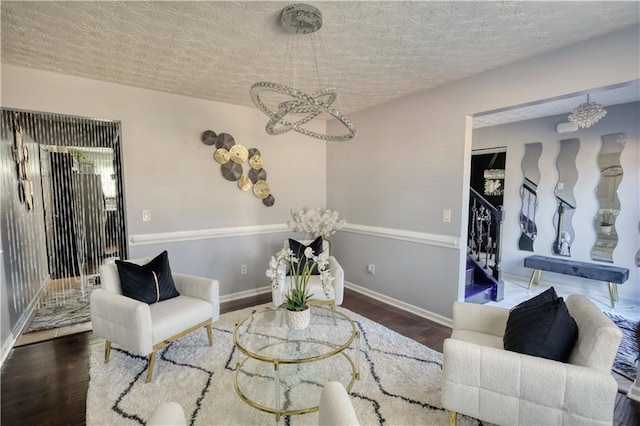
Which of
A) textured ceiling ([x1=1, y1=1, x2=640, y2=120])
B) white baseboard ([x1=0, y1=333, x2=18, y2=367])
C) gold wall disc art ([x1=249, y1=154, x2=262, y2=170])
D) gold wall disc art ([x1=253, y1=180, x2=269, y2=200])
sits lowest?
white baseboard ([x1=0, y1=333, x2=18, y2=367])

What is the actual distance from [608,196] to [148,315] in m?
5.67

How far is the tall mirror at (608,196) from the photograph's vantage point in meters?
3.92

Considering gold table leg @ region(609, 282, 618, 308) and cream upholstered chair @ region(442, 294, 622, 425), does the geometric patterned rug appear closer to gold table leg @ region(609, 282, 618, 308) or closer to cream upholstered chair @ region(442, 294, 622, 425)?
gold table leg @ region(609, 282, 618, 308)

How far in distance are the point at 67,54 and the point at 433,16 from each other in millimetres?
2837

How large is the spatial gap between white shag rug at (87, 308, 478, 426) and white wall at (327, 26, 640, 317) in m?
0.98

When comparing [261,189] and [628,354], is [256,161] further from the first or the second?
[628,354]

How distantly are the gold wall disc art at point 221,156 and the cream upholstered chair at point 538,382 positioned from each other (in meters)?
3.17

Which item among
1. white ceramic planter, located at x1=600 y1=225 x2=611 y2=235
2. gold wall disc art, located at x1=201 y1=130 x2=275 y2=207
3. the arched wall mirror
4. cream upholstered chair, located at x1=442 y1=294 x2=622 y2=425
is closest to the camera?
cream upholstered chair, located at x1=442 y1=294 x2=622 y2=425

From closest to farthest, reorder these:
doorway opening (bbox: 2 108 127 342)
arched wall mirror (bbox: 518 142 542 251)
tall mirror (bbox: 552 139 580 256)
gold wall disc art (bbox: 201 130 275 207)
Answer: doorway opening (bbox: 2 108 127 342) → gold wall disc art (bbox: 201 130 275 207) → tall mirror (bbox: 552 139 580 256) → arched wall mirror (bbox: 518 142 542 251)

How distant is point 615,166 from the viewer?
3.93m

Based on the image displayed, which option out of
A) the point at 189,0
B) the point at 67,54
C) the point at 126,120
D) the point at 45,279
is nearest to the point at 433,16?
the point at 189,0

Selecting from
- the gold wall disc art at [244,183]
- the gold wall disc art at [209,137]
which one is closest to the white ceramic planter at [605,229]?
the gold wall disc art at [244,183]

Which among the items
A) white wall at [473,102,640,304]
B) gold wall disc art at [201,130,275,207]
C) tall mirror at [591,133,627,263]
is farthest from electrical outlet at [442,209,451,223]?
tall mirror at [591,133,627,263]

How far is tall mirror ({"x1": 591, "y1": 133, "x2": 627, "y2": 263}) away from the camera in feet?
12.9
